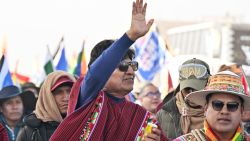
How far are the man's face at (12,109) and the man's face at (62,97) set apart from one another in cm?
185

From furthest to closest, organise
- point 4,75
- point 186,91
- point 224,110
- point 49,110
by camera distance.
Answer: point 4,75
point 49,110
point 186,91
point 224,110

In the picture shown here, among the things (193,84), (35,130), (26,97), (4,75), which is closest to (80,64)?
(4,75)

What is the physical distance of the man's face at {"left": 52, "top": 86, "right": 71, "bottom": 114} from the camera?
8607mm

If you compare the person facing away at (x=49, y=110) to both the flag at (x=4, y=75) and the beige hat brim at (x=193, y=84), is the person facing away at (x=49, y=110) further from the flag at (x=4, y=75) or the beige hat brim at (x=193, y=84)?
the flag at (x=4, y=75)

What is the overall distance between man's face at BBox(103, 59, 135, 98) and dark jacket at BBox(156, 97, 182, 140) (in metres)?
1.37

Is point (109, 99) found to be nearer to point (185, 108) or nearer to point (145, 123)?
point (145, 123)

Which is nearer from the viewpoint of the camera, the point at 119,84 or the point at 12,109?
the point at 119,84

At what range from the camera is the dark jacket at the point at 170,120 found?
7.71 meters

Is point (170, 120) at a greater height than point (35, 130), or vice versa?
point (170, 120)

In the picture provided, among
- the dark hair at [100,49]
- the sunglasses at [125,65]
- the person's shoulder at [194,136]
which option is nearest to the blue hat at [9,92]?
the dark hair at [100,49]

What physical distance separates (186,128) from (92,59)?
138 centimetres

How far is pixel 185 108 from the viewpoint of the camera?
7613 mm

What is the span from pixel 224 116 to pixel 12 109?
4921mm

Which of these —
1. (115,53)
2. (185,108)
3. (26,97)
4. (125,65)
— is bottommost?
(26,97)
